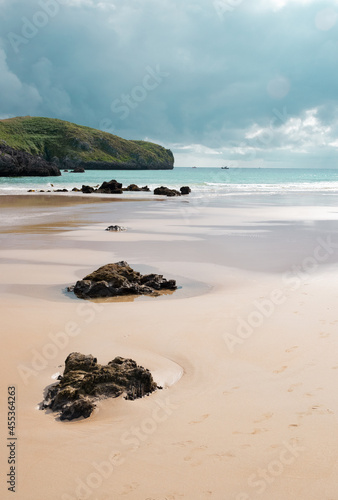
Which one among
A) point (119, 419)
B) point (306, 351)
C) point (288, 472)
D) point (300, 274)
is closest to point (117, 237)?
point (300, 274)

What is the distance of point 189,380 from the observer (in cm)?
498

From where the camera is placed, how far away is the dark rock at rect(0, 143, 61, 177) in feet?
295

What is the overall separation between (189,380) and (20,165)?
95542 mm

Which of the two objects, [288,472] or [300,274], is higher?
[300,274]

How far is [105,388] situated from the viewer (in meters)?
4.59

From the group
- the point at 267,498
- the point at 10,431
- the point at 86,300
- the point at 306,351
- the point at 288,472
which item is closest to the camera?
the point at 267,498

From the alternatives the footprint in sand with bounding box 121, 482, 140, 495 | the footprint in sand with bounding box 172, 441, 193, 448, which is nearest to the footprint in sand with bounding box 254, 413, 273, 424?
the footprint in sand with bounding box 172, 441, 193, 448

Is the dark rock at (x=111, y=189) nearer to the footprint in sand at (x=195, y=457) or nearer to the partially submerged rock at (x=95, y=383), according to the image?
the partially submerged rock at (x=95, y=383)

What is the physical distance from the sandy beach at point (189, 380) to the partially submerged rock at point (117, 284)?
326 mm

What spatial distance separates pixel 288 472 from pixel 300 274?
7.06m

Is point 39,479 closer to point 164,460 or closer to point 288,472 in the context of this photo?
point 164,460

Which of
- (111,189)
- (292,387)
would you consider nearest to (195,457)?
(292,387)

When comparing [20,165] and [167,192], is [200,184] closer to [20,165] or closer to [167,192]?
[167,192]

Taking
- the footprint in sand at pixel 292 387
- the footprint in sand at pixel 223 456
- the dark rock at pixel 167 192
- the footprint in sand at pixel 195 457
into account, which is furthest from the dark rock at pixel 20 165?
the footprint in sand at pixel 223 456
